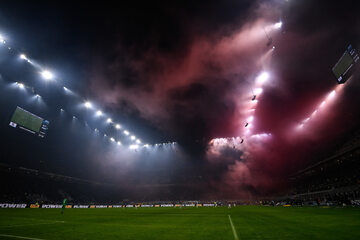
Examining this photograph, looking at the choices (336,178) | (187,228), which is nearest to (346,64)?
(187,228)

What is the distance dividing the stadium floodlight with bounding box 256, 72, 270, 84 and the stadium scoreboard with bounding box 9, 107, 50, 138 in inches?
1313

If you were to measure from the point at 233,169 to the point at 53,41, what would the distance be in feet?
187

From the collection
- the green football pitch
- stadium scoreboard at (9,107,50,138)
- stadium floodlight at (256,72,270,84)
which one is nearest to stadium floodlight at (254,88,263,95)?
stadium floodlight at (256,72,270,84)

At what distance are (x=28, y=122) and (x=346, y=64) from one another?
3906 cm

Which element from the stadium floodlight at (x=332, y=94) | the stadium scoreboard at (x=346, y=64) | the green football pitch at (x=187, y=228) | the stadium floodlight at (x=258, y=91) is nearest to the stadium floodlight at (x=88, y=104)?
the green football pitch at (x=187, y=228)

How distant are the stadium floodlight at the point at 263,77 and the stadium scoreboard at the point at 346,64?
23.0 feet

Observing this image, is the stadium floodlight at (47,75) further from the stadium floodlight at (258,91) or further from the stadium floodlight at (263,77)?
the stadium floodlight at (258,91)

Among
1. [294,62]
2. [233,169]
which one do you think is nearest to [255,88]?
[294,62]

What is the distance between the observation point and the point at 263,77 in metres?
24.6

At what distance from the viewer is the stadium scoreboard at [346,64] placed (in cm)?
1554

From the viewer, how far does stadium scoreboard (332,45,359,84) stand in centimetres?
1554

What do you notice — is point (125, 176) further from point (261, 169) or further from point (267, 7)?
point (267, 7)

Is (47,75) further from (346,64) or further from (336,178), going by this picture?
(336,178)

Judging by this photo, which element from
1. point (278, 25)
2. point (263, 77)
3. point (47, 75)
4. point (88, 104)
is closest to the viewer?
point (278, 25)
